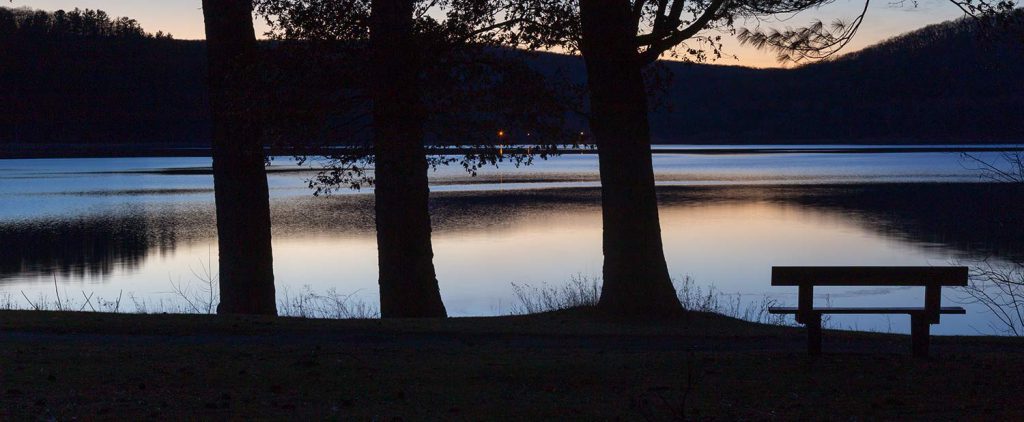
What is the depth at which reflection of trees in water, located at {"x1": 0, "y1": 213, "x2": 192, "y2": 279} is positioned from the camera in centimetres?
2688

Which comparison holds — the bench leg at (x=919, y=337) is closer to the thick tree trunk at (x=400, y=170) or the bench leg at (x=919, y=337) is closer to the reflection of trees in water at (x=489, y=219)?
the reflection of trees in water at (x=489, y=219)

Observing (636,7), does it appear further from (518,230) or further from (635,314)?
(518,230)

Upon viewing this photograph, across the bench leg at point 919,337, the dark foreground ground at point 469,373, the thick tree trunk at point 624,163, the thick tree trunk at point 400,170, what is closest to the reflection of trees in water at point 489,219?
the thick tree trunk at point 624,163

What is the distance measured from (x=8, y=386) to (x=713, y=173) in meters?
73.4

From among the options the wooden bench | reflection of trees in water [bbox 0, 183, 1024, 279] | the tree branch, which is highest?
the tree branch

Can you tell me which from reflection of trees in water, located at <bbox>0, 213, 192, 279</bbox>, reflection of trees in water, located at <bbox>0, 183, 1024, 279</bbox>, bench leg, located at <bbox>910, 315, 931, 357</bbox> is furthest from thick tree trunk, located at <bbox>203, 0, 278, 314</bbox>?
reflection of trees in water, located at <bbox>0, 213, 192, 279</bbox>

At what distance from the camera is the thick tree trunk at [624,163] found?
13992mm

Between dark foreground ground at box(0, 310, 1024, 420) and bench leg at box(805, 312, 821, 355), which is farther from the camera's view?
bench leg at box(805, 312, 821, 355)

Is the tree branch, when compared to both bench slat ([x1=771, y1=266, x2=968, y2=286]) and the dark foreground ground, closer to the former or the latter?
the dark foreground ground

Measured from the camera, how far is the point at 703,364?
962 centimetres

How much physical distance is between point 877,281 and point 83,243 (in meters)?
27.2

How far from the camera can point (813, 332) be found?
33.0 feet

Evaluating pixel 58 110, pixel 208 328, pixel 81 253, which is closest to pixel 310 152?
pixel 208 328

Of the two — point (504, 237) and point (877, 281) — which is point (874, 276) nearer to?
point (877, 281)
